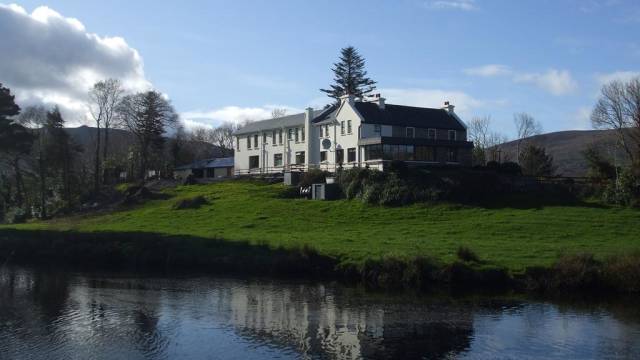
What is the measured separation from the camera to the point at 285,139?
8775 cm

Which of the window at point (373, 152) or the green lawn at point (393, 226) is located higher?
the window at point (373, 152)

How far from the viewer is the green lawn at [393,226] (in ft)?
134

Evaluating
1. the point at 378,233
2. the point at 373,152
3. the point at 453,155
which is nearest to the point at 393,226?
the point at 378,233

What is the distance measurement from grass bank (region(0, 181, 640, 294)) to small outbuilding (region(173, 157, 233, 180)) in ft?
85.0

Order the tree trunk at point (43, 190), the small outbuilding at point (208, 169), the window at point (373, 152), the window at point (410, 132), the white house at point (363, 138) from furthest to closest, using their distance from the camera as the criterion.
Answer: the small outbuilding at point (208, 169)
the tree trunk at point (43, 190)
the window at point (410, 132)
the white house at point (363, 138)
the window at point (373, 152)

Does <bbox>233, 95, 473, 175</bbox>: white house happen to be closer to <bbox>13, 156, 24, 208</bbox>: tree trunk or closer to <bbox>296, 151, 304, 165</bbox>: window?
<bbox>296, 151, 304, 165</bbox>: window

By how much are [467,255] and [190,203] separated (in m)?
37.9

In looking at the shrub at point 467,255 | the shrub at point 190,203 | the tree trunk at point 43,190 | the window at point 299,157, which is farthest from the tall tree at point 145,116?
the shrub at point 467,255

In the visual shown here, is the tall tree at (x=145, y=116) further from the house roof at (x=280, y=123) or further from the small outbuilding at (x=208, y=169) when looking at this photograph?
the house roof at (x=280, y=123)

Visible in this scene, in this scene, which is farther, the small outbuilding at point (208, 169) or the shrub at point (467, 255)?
the small outbuilding at point (208, 169)

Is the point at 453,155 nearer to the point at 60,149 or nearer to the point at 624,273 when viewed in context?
the point at 624,273

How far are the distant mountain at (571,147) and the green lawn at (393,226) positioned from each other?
27.4 meters

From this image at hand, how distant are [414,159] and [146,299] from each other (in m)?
42.5

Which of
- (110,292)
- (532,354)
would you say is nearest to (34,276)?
(110,292)
